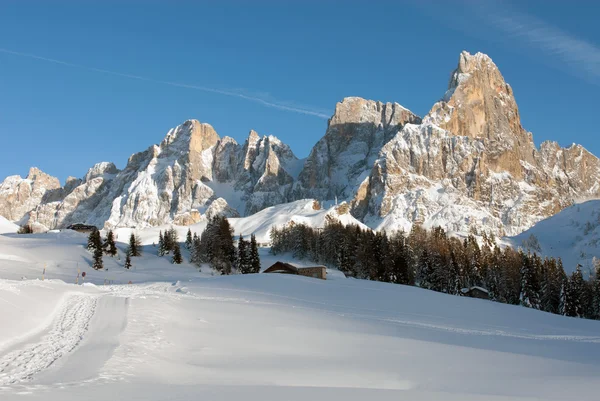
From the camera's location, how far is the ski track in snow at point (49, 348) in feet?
39.8

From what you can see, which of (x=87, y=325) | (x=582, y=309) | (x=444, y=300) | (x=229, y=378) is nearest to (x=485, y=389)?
(x=229, y=378)

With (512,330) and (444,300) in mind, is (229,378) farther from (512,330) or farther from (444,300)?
(444,300)

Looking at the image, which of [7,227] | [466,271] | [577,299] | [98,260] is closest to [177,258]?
[98,260]

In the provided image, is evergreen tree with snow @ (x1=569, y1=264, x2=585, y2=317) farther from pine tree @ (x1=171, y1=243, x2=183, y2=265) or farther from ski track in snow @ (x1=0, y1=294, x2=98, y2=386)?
pine tree @ (x1=171, y1=243, x2=183, y2=265)

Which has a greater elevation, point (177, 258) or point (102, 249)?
point (102, 249)

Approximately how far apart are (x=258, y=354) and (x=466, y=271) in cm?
7684

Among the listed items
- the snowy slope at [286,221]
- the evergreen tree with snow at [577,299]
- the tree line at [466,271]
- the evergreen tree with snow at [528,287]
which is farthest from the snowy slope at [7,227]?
the evergreen tree with snow at [577,299]

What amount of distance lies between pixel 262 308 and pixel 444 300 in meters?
24.7

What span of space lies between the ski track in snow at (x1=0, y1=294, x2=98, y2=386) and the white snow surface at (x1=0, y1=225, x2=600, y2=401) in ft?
0.14

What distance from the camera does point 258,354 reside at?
17.7 m

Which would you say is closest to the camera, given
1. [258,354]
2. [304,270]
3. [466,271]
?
[258,354]

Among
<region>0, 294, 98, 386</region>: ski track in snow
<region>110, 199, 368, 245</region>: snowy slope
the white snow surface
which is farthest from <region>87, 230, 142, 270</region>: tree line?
<region>110, 199, 368, 245</region>: snowy slope

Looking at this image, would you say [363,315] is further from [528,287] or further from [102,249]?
[102,249]

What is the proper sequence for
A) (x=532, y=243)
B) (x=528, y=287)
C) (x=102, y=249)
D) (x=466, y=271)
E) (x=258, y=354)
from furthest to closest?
(x=532, y=243) < (x=102, y=249) < (x=466, y=271) < (x=528, y=287) < (x=258, y=354)
